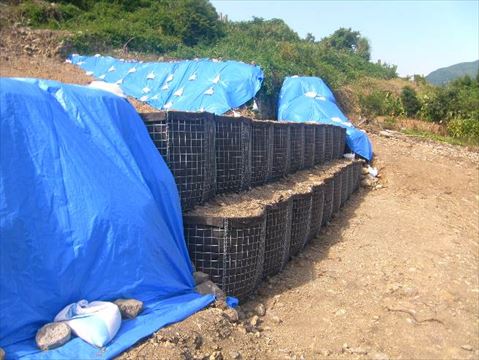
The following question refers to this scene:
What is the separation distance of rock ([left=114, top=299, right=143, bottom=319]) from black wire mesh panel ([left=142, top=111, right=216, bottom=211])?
944 mm

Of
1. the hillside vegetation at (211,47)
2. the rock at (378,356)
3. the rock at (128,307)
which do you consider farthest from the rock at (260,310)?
the hillside vegetation at (211,47)

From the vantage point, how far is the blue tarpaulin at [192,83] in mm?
8383

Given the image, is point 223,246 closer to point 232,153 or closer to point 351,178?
point 232,153

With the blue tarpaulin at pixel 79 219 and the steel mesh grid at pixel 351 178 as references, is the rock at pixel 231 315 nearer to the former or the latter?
the blue tarpaulin at pixel 79 219

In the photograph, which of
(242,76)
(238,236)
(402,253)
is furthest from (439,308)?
(242,76)

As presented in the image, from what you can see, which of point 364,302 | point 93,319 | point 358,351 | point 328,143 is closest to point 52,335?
point 93,319

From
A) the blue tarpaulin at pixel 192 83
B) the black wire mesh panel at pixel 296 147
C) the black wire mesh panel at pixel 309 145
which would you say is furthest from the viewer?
the blue tarpaulin at pixel 192 83

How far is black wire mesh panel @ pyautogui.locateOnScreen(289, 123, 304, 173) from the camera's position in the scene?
5469 mm

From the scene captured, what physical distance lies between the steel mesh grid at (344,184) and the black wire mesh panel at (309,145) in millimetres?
595

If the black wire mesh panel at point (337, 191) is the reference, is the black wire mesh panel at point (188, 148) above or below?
above

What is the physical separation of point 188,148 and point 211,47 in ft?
47.6

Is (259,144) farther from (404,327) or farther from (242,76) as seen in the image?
(242,76)

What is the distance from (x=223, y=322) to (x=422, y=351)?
1.57 meters

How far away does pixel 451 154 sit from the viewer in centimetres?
1095
